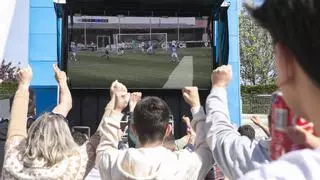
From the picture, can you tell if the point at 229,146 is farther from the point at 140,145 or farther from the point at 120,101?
the point at 120,101

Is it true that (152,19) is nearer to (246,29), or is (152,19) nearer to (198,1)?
(198,1)

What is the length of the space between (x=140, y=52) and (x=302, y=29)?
652 centimetres

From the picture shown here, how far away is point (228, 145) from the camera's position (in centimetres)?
199

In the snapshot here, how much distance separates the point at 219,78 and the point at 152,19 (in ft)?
16.3

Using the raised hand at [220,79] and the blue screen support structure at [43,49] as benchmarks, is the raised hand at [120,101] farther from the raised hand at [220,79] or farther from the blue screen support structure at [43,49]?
the blue screen support structure at [43,49]

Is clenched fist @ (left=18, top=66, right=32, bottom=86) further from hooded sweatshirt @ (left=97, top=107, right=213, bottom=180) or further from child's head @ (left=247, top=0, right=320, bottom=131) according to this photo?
child's head @ (left=247, top=0, right=320, bottom=131)

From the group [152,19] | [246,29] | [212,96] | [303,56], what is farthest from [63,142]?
[246,29]

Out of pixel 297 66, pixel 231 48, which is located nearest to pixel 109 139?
pixel 297 66

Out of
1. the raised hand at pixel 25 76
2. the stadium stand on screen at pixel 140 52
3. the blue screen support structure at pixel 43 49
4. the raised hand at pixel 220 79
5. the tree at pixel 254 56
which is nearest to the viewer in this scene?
the raised hand at pixel 220 79

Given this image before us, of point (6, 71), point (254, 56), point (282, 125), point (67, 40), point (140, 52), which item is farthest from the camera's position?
point (6, 71)

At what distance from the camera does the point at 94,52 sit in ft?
23.8

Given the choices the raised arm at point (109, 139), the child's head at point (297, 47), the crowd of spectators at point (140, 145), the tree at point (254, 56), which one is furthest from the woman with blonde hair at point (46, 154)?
the tree at point (254, 56)

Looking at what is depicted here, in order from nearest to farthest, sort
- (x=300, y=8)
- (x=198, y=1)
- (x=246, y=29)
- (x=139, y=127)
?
(x=300, y=8) → (x=139, y=127) → (x=198, y=1) → (x=246, y=29)

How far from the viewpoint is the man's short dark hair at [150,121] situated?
106 inches
